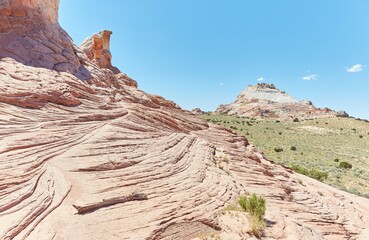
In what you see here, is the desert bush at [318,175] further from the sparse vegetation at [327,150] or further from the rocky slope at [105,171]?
the rocky slope at [105,171]

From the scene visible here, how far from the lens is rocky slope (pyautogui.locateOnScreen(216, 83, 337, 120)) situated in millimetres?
95375

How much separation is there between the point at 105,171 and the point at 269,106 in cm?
9866

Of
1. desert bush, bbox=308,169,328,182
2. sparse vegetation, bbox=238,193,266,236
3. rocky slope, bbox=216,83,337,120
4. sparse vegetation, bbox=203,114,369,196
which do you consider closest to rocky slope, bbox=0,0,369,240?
sparse vegetation, bbox=238,193,266,236

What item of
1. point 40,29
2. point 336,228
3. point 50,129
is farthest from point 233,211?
point 40,29

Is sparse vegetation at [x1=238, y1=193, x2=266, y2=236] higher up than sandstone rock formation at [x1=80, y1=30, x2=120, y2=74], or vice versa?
sandstone rock formation at [x1=80, y1=30, x2=120, y2=74]

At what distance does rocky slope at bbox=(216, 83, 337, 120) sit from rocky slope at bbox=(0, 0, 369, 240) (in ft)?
261

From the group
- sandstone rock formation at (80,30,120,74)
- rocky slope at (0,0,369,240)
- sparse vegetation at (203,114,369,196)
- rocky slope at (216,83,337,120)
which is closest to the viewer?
rocky slope at (0,0,369,240)

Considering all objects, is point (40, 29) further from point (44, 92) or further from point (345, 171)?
point (345, 171)

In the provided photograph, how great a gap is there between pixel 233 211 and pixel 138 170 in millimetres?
4121

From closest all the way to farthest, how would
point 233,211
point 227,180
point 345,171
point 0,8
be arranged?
point 233,211
point 227,180
point 0,8
point 345,171

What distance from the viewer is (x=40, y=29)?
A: 64.7ft

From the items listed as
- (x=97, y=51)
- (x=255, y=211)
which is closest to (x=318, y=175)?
(x=255, y=211)

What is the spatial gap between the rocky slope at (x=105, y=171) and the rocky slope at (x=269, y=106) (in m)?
79.4

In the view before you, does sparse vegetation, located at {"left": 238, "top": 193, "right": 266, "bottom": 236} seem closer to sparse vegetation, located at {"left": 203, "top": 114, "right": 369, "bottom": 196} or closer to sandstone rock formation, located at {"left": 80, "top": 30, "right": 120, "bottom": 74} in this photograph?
sparse vegetation, located at {"left": 203, "top": 114, "right": 369, "bottom": 196}
